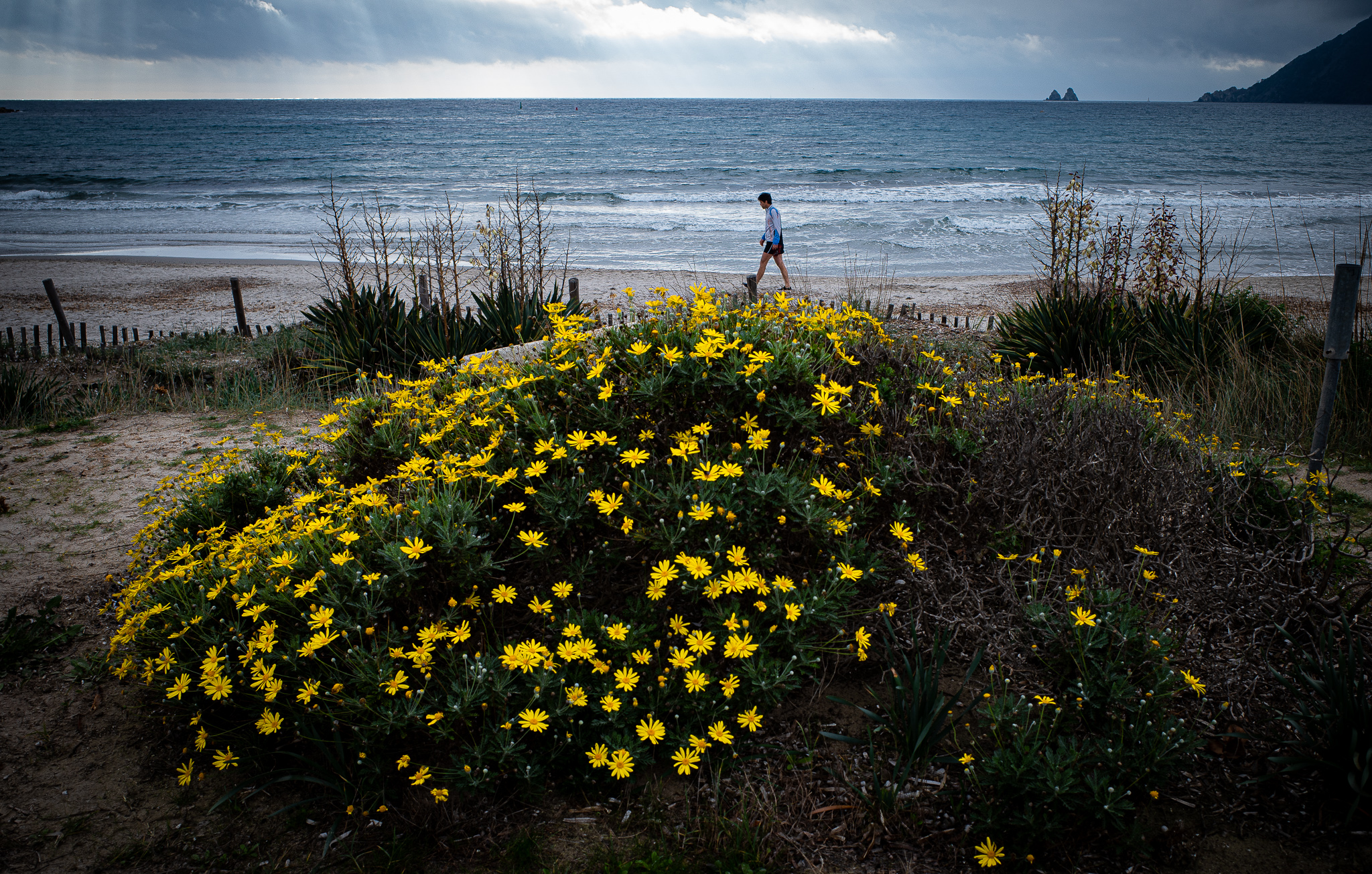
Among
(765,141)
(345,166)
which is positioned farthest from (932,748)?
(765,141)

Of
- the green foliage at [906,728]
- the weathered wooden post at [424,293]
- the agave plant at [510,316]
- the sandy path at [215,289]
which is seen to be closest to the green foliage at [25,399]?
the weathered wooden post at [424,293]

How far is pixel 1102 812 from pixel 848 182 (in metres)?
43.2

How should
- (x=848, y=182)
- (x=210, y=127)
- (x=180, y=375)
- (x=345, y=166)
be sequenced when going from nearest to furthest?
(x=180, y=375) < (x=848, y=182) < (x=345, y=166) < (x=210, y=127)

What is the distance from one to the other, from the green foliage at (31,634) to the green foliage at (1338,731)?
201 inches

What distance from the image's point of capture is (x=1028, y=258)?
2272 cm

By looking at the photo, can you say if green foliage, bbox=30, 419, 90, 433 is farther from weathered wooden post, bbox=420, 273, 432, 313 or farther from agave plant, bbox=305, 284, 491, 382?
weathered wooden post, bbox=420, 273, 432, 313

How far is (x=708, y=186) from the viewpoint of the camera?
135 feet

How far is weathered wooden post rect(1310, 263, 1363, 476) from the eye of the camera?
14.1ft

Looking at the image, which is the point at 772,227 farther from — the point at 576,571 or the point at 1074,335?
the point at 576,571

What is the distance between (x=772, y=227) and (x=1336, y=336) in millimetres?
12285

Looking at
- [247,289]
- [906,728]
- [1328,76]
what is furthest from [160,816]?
[1328,76]

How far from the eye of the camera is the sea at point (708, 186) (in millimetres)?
24672

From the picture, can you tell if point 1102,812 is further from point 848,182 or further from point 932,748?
point 848,182

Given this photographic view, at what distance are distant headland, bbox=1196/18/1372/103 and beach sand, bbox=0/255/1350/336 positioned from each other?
21015 cm
